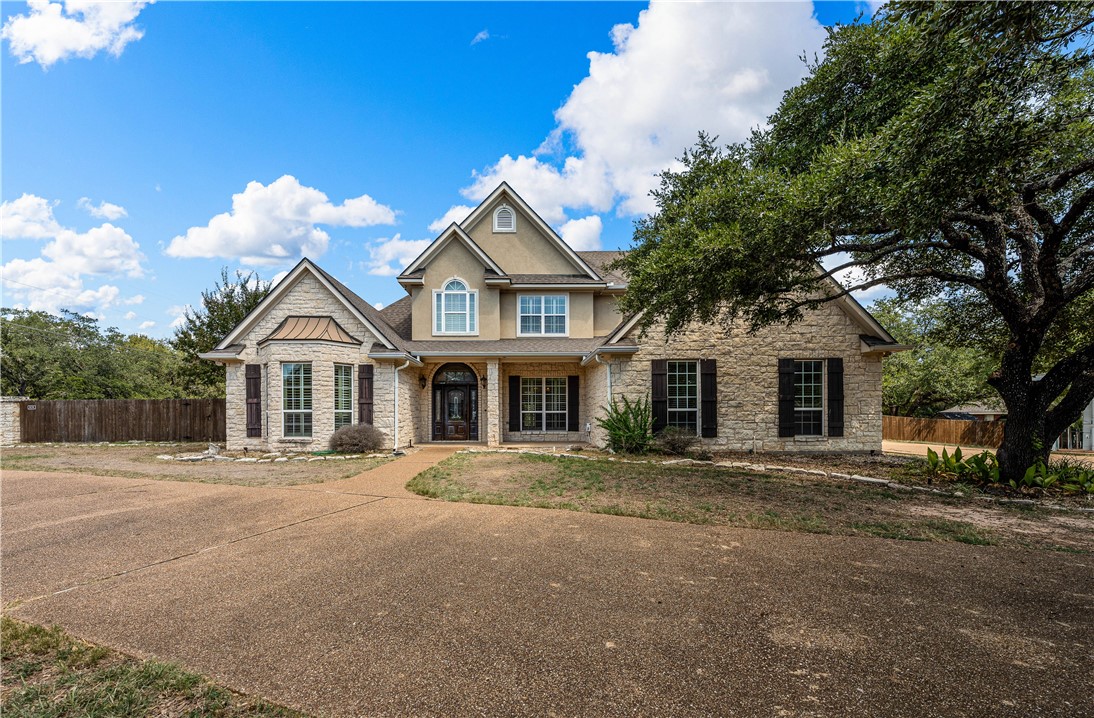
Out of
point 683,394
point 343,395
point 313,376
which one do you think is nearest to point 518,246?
point 343,395

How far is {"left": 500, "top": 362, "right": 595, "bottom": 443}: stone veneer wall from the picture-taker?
1714 centimetres

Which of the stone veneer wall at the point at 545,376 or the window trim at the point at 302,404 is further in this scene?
the stone veneer wall at the point at 545,376

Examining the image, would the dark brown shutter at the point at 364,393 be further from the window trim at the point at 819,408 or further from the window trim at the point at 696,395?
the window trim at the point at 819,408

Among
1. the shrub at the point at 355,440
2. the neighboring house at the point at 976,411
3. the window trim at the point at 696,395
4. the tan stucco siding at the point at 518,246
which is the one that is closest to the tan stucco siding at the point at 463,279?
the tan stucco siding at the point at 518,246

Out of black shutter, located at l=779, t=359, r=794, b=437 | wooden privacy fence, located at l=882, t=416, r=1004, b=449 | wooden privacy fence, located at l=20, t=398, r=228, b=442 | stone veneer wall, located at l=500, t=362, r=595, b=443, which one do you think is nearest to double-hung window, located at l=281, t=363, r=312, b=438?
stone veneer wall, located at l=500, t=362, r=595, b=443

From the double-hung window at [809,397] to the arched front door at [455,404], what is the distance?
10.3 m

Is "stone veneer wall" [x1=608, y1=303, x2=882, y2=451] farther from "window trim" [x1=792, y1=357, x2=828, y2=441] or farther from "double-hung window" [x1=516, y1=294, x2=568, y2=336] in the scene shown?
"double-hung window" [x1=516, y1=294, x2=568, y2=336]

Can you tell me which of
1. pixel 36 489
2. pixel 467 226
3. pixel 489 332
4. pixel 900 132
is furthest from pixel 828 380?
pixel 36 489

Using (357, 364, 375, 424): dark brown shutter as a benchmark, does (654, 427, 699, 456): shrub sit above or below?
below

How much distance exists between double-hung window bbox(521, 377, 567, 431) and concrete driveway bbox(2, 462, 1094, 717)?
10.7 meters

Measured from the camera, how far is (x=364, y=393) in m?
15.1

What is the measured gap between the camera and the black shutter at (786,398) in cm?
1410

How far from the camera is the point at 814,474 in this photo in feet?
34.6

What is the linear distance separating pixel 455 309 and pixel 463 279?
1.07 meters
